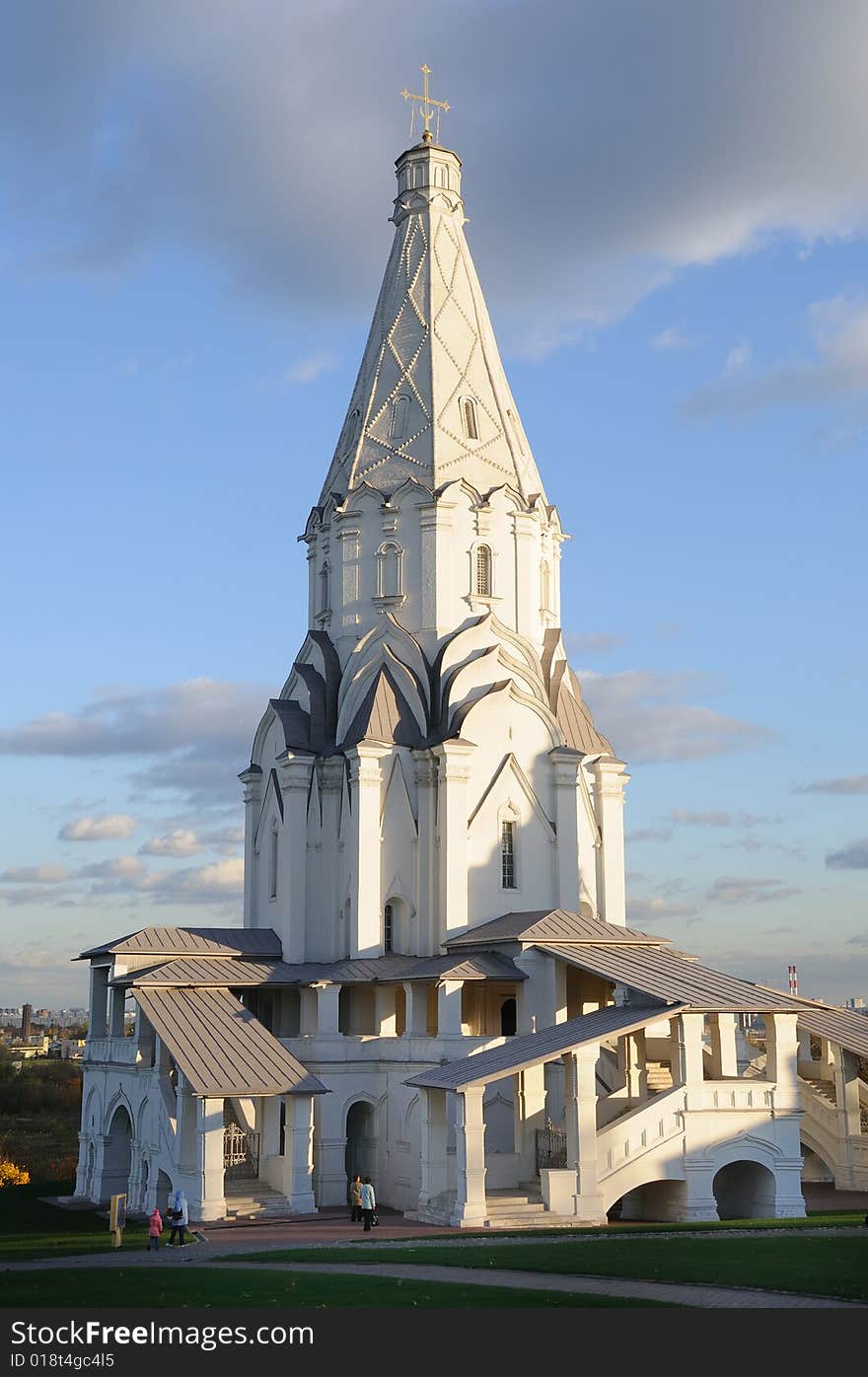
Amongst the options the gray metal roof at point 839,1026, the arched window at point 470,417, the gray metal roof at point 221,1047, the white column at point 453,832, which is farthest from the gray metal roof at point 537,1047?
the arched window at point 470,417

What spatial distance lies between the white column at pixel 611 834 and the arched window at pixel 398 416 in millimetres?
9996

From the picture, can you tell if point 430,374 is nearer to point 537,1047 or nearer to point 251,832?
point 251,832

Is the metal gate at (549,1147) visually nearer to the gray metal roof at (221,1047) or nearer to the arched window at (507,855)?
the gray metal roof at (221,1047)

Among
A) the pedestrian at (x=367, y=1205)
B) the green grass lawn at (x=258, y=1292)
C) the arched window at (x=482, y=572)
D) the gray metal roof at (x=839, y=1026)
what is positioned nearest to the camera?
the green grass lawn at (x=258, y=1292)

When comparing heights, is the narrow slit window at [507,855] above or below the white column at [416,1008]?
above

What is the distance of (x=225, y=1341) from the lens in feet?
40.0

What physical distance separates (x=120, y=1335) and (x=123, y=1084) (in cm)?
1971

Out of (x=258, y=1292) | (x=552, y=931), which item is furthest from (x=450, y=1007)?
(x=258, y=1292)

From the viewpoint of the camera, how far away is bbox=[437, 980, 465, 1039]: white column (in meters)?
28.3

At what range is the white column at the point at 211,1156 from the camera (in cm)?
2527

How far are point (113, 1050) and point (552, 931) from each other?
10784 mm

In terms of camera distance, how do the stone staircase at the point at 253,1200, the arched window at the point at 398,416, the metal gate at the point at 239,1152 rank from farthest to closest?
the arched window at the point at 398,416, the metal gate at the point at 239,1152, the stone staircase at the point at 253,1200

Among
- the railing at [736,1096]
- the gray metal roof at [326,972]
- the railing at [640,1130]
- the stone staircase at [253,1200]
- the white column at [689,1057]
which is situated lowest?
the stone staircase at [253,1200]

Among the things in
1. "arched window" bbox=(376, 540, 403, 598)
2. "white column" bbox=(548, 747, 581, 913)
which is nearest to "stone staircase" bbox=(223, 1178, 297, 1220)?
"white column" bbox=(548, 747, 581, 913)
